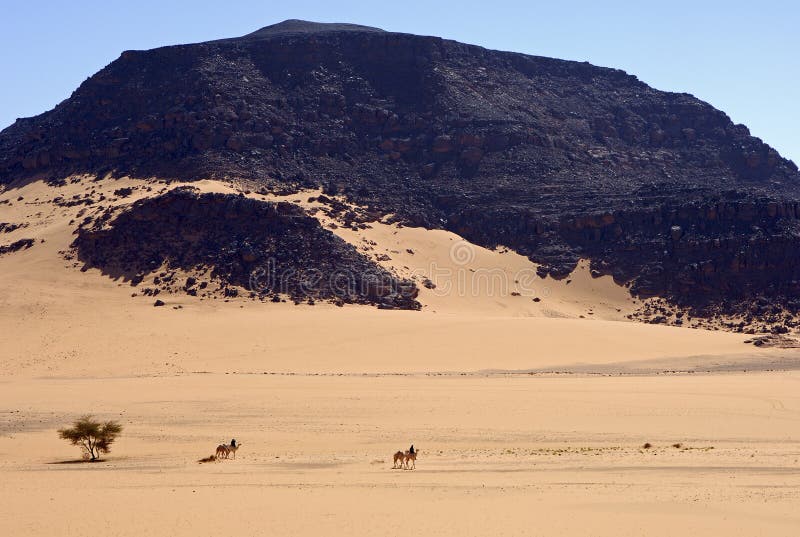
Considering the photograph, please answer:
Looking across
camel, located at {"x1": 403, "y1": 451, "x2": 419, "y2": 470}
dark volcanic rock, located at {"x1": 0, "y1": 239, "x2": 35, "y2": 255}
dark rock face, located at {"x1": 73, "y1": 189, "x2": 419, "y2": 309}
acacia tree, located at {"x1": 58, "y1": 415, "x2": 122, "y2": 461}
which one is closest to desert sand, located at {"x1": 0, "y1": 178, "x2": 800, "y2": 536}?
acacia tree, located at {"x1": 58, "y1": 415, "x2": 122, "y2": 461}

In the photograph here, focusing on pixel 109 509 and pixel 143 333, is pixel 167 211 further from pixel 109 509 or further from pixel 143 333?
pixel 109 509

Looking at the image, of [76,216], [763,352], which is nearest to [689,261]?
[763,352]

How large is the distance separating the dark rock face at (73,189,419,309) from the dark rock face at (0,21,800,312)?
8.31 meters

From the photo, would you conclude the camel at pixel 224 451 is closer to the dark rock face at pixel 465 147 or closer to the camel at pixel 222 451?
the camel at pixel 222 451

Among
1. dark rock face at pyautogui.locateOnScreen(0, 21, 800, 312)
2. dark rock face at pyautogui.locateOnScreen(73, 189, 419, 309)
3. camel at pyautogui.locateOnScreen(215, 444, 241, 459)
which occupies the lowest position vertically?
camel at pyautogui.locateOnScreen(215, 444, 241, 459)

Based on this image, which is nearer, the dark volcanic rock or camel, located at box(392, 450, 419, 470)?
camel, located at box(392, 450, 419, 470)

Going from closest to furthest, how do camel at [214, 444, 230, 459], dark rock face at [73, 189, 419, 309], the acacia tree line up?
camel at [214, 444, 230, 459] → the acacia tree → dark rock face at [73, 189, 419, 309]

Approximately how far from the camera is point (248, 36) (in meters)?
111

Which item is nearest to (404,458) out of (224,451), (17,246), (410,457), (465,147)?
(410,457)

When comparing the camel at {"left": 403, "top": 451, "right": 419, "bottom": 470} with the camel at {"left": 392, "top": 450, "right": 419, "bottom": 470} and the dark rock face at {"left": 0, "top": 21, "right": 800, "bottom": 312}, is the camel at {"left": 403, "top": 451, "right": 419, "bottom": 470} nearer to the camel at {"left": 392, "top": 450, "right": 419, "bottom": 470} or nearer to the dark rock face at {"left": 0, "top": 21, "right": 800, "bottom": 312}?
the camel at {"left": 392, "top": 450, "right": 419, "bottom": 470}

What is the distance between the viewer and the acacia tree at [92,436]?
28.5 m

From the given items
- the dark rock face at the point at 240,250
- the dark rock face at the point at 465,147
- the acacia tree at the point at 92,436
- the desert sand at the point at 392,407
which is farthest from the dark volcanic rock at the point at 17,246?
the acacia tree at the point at 92,436

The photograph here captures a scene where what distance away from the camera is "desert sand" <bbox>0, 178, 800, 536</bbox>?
19.2 metres

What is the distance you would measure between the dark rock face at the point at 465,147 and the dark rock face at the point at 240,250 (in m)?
8.31
